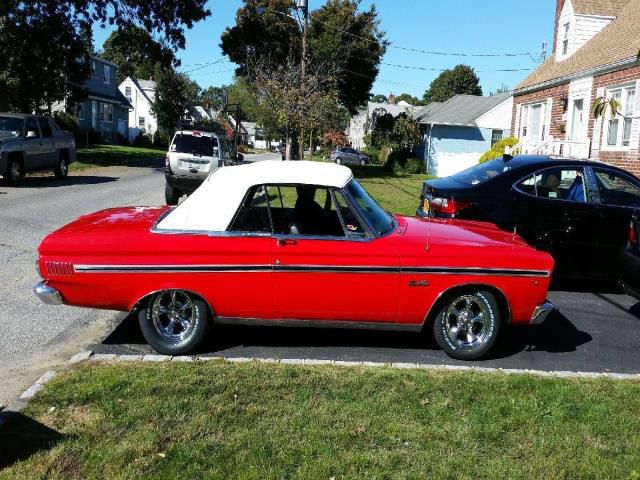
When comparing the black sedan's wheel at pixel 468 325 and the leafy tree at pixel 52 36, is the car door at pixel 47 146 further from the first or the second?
the black sedan's wheel at pixel 468 325

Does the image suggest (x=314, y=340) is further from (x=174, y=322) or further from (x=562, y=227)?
(x=562, y=227)

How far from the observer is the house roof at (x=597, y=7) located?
21.4 meters

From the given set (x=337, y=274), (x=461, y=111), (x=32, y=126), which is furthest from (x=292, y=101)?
(x=337, y=274)

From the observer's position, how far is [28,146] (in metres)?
17.6

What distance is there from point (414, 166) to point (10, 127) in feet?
84.7

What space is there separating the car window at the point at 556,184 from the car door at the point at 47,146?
50.2 feet

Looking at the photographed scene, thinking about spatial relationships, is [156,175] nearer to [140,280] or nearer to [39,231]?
[39,231]

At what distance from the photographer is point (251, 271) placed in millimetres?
4945

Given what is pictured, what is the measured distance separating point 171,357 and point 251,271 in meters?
0.93

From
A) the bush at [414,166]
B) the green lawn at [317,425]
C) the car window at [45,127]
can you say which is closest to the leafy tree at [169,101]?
the bush at [414,166]

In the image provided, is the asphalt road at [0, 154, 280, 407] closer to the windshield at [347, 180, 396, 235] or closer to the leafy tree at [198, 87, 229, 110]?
the windshield at [347, 180, 396, 235]

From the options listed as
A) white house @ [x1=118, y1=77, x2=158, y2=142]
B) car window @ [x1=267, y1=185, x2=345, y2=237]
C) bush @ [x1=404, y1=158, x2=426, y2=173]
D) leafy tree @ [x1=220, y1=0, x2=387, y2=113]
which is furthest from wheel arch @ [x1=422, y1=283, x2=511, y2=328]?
white house @ [x1=118, y1=77, x2=158, y2=142]

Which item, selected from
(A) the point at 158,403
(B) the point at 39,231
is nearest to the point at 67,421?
(A) the point at 158,403

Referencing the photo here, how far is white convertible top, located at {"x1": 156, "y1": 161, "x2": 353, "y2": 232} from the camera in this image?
5.09 metres
